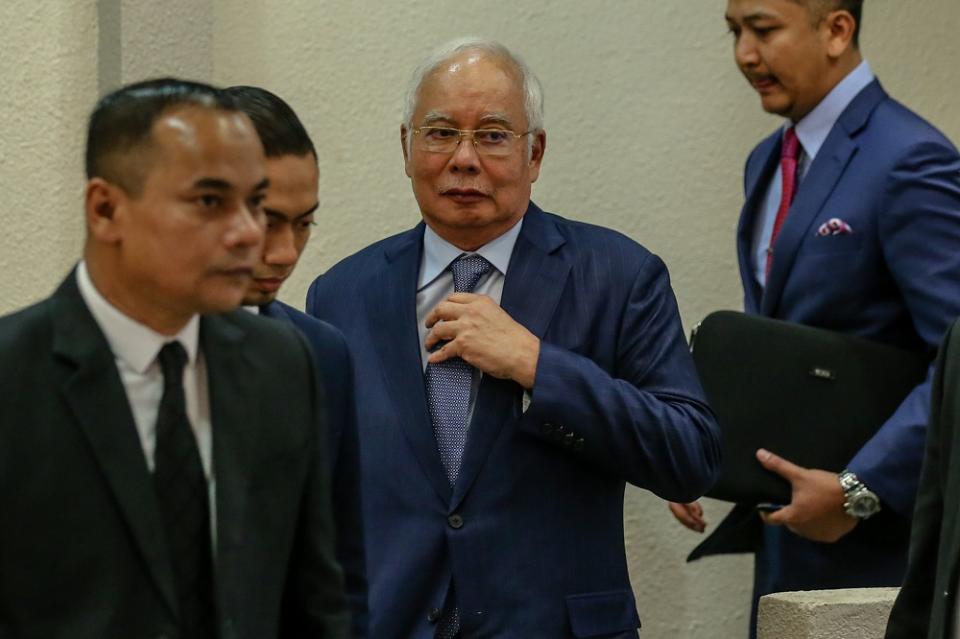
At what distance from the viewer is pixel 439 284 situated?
123 inches

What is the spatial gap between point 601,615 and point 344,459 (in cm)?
78

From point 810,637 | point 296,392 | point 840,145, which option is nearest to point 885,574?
point 810,637

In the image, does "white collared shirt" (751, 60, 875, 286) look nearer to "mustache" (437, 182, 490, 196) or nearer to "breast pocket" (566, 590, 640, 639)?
"mustache" (437, 182, 490, 196)

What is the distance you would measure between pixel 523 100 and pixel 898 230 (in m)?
0.86

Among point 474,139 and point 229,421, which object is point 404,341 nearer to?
point 474,139

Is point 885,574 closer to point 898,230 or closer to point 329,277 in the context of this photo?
point 898,230

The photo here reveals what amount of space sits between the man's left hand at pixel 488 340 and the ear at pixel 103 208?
1036 mm

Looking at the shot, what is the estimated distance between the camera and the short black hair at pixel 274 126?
2510mm

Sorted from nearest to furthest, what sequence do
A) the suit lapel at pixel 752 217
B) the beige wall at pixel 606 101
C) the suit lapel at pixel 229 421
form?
1. the suit lapel at pixel 229 421
2. the suit lapel at pixel 752 217
3. the beige wall at pixel 606 101

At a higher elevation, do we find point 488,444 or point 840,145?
point 840,145

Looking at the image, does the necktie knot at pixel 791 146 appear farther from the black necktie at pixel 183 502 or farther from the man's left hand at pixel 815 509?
the black necktie at pixel 183 502

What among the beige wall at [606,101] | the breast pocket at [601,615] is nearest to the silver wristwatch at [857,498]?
the breast pocket at [601,615]

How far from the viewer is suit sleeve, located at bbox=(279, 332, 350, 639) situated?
83.2 inches

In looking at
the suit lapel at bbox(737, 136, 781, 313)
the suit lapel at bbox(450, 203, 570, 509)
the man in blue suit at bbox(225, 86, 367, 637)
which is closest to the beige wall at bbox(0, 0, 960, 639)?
the suit lapel at bbox(737, 136, 781, 313)
